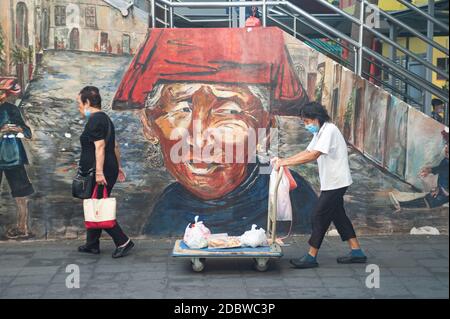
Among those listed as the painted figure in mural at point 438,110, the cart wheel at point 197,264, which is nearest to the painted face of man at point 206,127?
the cart wheel at point 197,264

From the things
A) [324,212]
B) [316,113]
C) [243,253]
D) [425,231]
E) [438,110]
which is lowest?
[425,231]

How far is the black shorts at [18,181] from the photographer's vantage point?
7824 mm

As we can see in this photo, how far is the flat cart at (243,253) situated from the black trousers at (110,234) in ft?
2.58

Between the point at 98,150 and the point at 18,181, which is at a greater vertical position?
the point at 98,150

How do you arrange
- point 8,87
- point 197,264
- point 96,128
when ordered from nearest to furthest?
point 197,264, point 96,128, point 8,87

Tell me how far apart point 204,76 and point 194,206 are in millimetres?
1504

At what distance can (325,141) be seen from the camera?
257 inches

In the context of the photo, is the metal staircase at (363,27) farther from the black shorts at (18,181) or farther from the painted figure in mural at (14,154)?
the black shorts at (18,181)

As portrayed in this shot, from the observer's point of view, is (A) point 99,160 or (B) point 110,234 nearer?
(A) point 99,160

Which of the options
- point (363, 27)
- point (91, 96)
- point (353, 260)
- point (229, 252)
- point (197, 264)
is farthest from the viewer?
point (363, 27)

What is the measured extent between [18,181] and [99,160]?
55.6 inches

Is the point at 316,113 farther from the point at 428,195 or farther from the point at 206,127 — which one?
the point at 428,195

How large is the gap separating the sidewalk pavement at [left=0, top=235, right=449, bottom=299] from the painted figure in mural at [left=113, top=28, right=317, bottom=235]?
2.17ft

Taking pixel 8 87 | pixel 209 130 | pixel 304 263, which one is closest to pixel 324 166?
pixel 304 263
